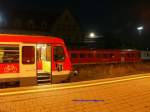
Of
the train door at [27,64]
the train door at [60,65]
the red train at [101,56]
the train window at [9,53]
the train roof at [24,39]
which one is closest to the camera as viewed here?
the train window at [9,53]

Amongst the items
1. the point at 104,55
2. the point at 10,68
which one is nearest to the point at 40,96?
the point at 10,68

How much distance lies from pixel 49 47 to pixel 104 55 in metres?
15.0

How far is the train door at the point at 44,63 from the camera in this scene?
15048mm

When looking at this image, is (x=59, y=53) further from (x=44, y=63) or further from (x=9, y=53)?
(x=9, y=53)

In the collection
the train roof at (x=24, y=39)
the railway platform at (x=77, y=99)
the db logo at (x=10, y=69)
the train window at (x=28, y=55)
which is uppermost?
the train roof at (x=24, y=39)

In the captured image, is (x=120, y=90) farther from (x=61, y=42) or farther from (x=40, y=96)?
(x=61, y=42)

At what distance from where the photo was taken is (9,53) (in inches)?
523

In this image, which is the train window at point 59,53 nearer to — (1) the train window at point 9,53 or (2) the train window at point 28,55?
(2) the train window at point 28,55

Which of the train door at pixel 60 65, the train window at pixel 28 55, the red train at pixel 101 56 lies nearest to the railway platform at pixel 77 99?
the train window at pixel 28 55

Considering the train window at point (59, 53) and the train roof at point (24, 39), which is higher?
the train roof at point (24, 39)

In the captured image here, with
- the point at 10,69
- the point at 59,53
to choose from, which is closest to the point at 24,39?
the point at 10,69

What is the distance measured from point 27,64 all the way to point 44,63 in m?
2.42

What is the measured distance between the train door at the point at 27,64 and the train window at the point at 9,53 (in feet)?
0.91

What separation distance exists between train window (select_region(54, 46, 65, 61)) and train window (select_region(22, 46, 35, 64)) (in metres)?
1.71
